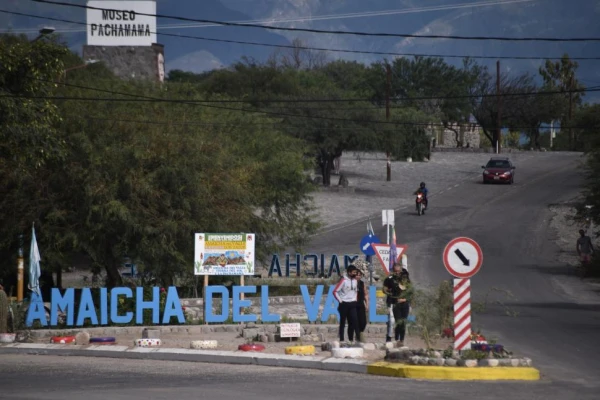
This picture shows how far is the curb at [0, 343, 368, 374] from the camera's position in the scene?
1841cm

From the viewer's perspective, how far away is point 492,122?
104375 mm

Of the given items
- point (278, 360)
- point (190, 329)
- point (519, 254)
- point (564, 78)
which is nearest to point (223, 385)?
point (278, 360)

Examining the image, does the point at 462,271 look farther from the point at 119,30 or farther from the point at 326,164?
the point at 119,30

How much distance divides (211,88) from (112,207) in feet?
212

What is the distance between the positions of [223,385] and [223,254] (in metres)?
10.2

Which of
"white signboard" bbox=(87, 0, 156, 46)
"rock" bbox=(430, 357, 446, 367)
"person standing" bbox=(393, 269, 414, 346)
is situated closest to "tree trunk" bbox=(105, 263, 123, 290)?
"person standing" bbox=(393, 269, 414, 346)

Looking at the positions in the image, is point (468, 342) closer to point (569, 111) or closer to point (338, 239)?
point (338, 239)

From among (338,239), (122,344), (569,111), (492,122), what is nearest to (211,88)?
(492,122)

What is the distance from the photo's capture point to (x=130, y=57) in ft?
273

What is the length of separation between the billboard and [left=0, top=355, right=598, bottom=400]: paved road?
7142mm

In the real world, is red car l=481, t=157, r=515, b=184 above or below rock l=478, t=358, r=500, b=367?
above

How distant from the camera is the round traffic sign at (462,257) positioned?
59.0 feet

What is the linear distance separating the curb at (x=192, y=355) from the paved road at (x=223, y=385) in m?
0.43

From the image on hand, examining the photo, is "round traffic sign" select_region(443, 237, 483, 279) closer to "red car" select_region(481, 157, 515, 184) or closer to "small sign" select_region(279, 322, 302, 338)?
"small sign" select_region(279, 322, 302, 338)
